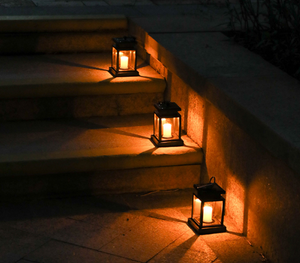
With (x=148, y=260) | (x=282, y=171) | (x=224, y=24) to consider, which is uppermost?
(x=224, y=24)

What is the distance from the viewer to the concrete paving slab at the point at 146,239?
2.18 meters

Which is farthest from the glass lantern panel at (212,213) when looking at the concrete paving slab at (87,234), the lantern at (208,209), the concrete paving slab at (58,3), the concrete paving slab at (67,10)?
the concrete paving slab at (58,3)

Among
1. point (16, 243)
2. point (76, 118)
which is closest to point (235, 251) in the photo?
point (16, 243)

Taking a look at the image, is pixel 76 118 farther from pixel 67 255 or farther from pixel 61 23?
pixel 67 255

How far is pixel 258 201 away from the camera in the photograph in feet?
7.14

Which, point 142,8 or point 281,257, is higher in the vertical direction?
point 142,8

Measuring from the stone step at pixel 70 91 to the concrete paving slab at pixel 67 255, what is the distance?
114 centimetres

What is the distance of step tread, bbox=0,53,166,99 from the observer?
9.86 ft

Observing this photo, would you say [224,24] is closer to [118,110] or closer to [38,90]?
[118,110]

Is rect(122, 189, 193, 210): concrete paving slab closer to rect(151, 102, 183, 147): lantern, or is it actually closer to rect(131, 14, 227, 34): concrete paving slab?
rect(151, 102, 183, 147): lantern

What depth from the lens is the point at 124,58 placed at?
10.7 ft

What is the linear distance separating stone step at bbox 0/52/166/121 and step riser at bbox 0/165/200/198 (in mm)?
615

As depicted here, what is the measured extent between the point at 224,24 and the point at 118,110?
3.43 ft

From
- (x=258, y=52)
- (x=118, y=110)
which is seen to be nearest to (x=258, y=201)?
(x=258, y=52)
